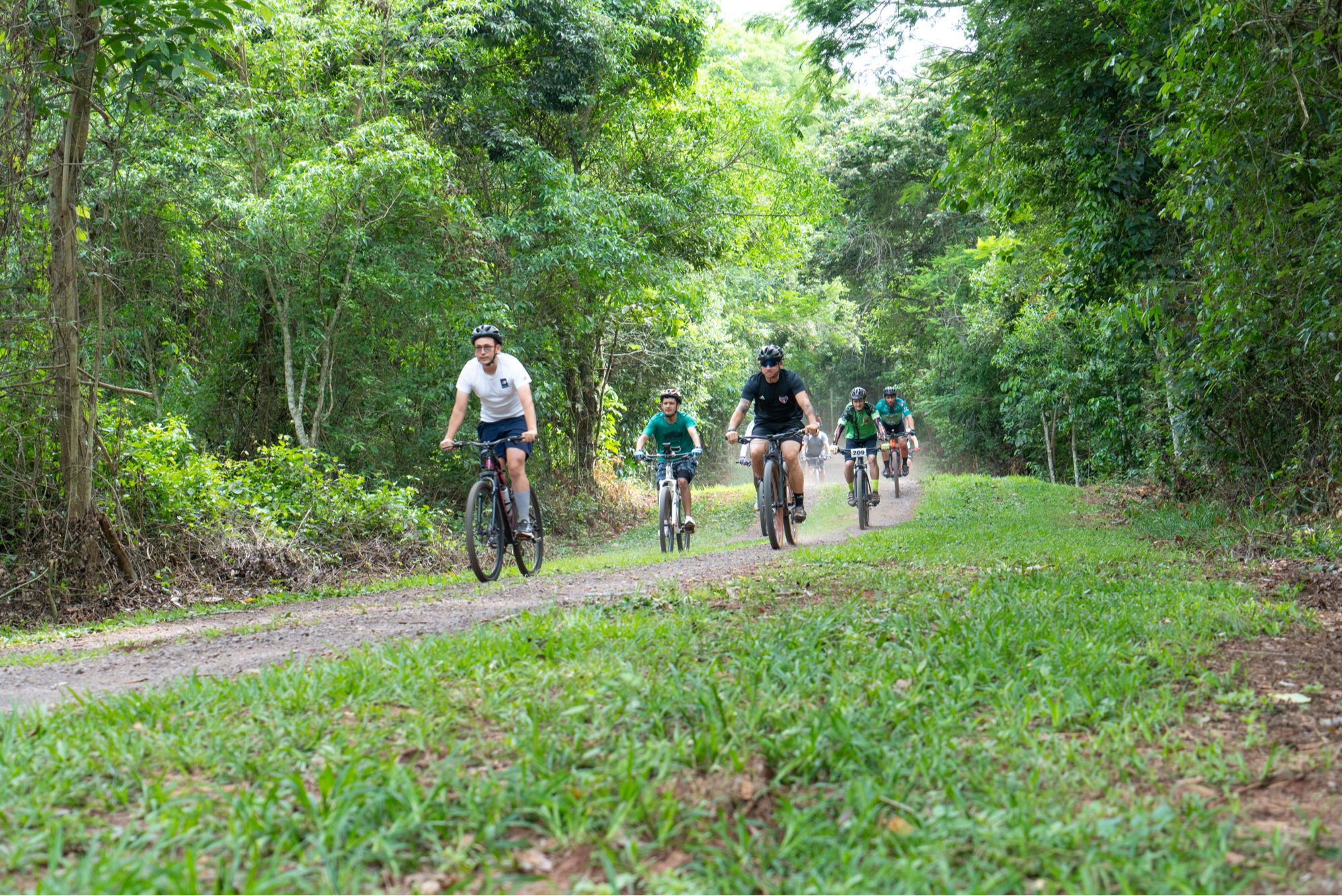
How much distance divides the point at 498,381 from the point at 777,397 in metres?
3.07

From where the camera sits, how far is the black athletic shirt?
10.0m

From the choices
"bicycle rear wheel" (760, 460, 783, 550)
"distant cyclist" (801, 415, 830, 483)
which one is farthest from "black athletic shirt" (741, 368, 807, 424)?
"distant cyclist" (801, 415, 830, 483)

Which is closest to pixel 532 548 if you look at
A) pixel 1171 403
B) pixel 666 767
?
pixel 666 767

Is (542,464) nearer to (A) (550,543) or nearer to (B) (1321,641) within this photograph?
(A) (550,543)

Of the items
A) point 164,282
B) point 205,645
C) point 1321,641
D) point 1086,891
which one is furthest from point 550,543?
point 1086,891

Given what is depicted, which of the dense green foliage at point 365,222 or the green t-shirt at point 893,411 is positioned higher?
the dense green foliage at point 365,222

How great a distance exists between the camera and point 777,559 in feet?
27.2

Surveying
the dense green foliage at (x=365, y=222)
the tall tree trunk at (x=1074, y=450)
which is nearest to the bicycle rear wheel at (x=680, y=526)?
the dense green foliage at (x=365, y=222)

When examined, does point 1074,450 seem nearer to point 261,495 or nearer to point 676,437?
point 676,437

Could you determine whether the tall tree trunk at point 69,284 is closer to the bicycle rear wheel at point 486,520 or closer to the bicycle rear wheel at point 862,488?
the bicycle rear wheel at point 486,520

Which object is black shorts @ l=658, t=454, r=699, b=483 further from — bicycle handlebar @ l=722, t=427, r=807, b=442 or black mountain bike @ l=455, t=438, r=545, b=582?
black mountain bike @ l=455, t=438, r=545, b=582

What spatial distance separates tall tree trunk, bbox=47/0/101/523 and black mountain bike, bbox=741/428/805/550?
643cm

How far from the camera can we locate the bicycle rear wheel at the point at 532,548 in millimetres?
9234

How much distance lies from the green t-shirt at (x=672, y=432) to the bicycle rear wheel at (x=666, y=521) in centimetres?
58
